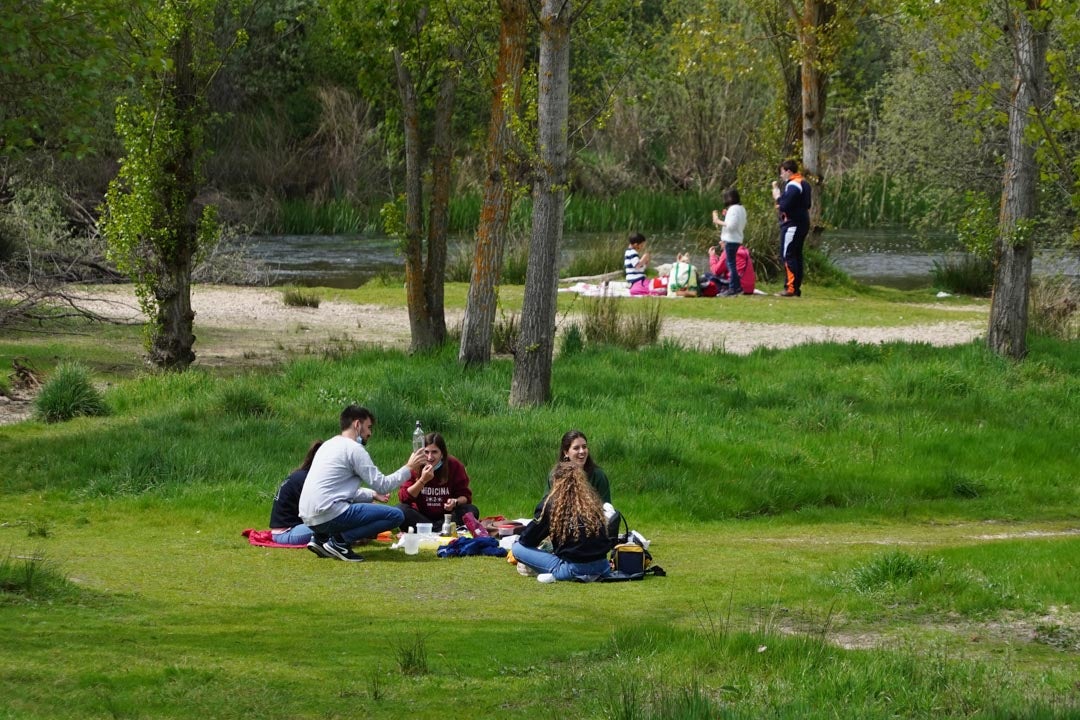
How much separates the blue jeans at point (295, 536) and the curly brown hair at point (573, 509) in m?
2.29

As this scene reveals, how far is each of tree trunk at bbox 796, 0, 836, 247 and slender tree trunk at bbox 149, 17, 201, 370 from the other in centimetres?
1295

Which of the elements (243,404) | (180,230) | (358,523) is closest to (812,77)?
(180,230)

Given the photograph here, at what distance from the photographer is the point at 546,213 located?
53.9 ft

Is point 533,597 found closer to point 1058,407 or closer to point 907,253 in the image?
point 1058,407

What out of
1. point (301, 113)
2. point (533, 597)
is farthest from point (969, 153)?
point (301, 113)

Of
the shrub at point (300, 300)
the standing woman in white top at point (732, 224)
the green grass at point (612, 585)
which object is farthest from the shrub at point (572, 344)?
the shrub at point (300, 300)

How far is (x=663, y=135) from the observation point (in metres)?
56.1

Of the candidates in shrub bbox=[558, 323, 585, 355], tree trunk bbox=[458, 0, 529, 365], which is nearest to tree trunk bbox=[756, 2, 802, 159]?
shrub bbox=[558, 323, 585, 355]

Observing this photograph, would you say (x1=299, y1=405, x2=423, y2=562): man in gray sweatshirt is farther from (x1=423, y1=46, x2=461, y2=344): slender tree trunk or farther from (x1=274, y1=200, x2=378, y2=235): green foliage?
(x1=274, y1=200, x2=378, y2=235): green foliage

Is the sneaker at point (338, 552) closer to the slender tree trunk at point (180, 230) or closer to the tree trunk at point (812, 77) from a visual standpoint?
the slender tree trunk at point (180, 230)

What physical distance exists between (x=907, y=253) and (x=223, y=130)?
26.6m

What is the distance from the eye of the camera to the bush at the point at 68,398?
17.3m

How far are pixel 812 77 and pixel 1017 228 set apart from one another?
10.9m

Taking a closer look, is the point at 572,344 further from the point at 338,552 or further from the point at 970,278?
the point at 970,278
